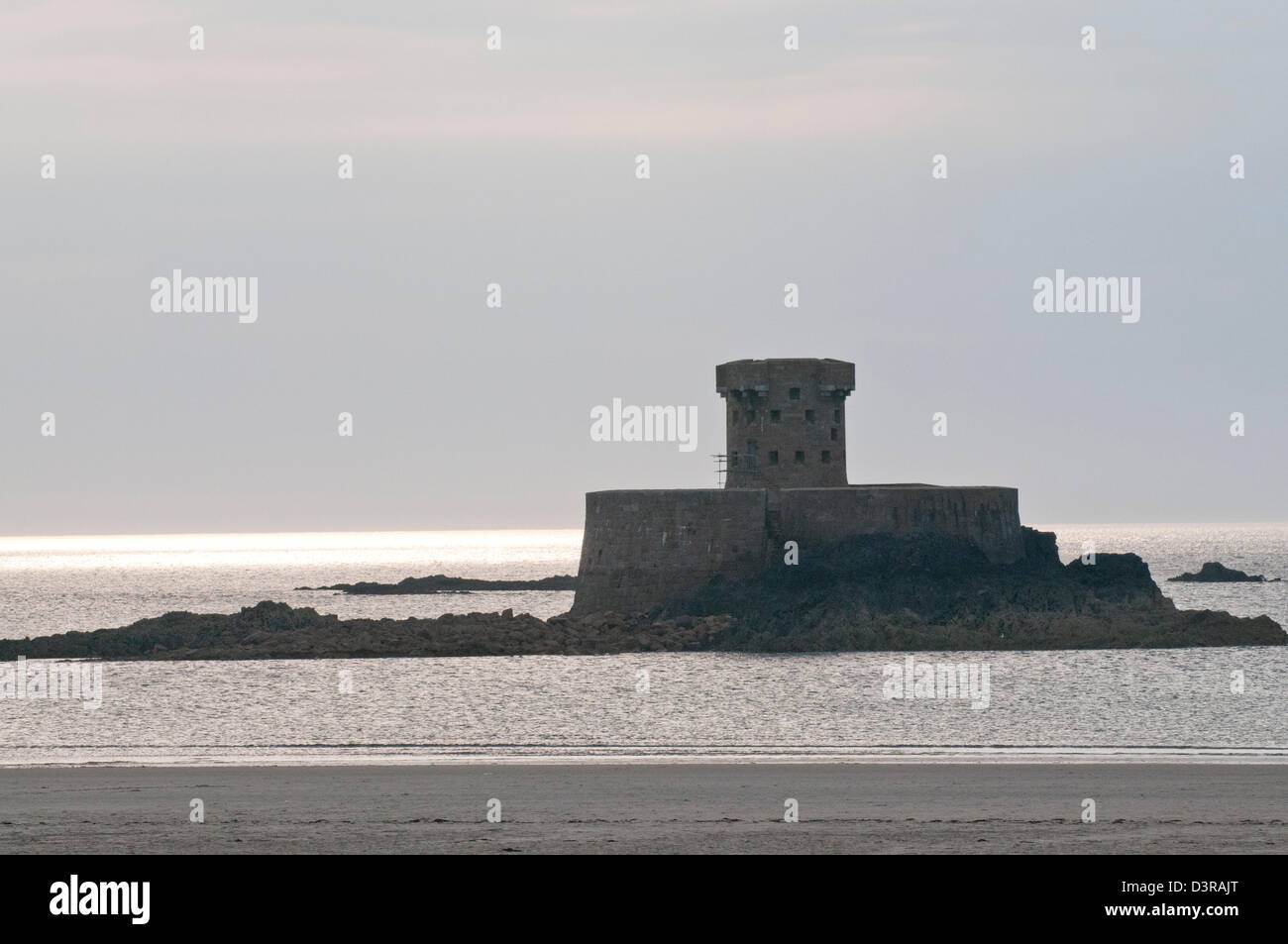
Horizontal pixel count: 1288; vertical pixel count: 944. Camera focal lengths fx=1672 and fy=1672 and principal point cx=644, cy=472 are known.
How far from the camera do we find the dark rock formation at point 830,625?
57.0m

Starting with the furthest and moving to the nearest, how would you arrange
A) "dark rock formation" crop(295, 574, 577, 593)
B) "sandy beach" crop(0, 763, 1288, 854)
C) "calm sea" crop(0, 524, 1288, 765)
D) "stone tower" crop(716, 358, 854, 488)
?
"dark rock formation" crop(295, 574, 577, 593)
"stone tower" crop(716, 358, 854, 488)
"calm sea" crop(0, 524, 1288, 765)
"sandy beach" crop(0, 763, 1288, 854)

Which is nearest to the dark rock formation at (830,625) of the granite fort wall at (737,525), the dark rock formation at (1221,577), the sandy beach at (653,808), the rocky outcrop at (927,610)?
the rocky outcrop at (927,610)

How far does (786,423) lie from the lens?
63812 millimetres

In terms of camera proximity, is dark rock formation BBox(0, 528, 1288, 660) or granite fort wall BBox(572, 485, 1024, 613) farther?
granite fort wall BBox(572, 485, 1024, 613)

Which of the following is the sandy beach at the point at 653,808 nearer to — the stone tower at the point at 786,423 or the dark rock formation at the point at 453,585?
the stone tower at the point at 786,423

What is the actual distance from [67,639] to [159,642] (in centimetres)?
378

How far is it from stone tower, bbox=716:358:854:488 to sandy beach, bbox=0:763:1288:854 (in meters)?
40.5

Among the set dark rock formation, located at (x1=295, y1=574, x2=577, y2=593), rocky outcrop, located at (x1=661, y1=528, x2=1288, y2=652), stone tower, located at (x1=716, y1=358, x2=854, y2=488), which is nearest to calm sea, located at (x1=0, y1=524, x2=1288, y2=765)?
rocky outcrop, located at (x1=661, y1=528, x2=1288, y2=652)

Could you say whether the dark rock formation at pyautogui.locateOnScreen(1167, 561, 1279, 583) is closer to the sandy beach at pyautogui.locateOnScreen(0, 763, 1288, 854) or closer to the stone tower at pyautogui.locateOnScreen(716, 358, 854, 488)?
the stone tower at pyautogui.locateOnScreen(716, 358, 854, 488)

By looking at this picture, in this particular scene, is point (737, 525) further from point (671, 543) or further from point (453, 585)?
point (453, 585)

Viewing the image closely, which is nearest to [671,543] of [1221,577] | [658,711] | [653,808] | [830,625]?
[830,625]

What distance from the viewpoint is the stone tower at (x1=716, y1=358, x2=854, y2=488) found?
63.8 metres
